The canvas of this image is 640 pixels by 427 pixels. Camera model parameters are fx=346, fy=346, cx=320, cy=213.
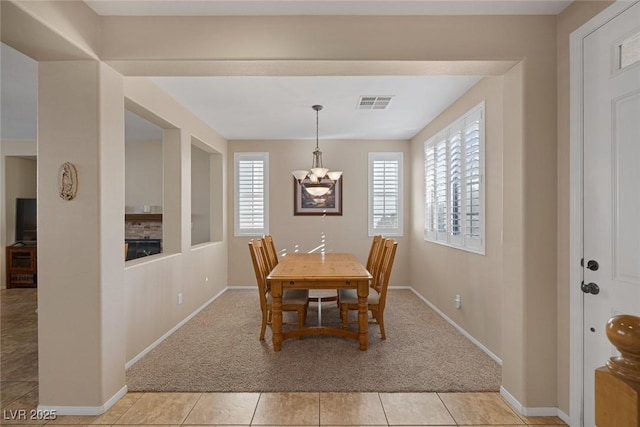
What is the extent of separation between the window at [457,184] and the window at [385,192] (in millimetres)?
937

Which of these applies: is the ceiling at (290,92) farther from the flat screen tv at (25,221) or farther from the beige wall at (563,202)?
the flat screen tv at (25,221)

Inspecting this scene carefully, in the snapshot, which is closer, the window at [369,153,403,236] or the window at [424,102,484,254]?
the window at [424,102,484,254]

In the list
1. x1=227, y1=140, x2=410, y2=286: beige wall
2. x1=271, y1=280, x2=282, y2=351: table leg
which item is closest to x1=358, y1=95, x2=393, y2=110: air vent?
x1=227, y1=140, x2=410, y2=286: beige wall

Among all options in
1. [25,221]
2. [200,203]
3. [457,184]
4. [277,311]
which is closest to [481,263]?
[457,184]

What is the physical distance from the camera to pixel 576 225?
Answer: 2.09m

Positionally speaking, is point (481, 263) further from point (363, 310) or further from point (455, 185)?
point (363, 310)

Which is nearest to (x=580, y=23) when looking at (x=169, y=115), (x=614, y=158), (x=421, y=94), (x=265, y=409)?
(x=614, y=158)

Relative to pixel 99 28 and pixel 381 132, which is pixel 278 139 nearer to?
pixel 381 132

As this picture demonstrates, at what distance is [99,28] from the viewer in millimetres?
2312

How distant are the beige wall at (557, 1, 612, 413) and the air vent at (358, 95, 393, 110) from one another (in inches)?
71.6

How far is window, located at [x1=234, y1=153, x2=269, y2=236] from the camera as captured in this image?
5970 mm

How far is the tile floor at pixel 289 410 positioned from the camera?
86.4 inches

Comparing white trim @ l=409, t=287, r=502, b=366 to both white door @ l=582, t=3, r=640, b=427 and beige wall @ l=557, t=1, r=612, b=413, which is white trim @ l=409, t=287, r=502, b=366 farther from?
white door @ l=582, t=3, r=640, b=427

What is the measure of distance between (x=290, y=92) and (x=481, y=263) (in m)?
2.60
